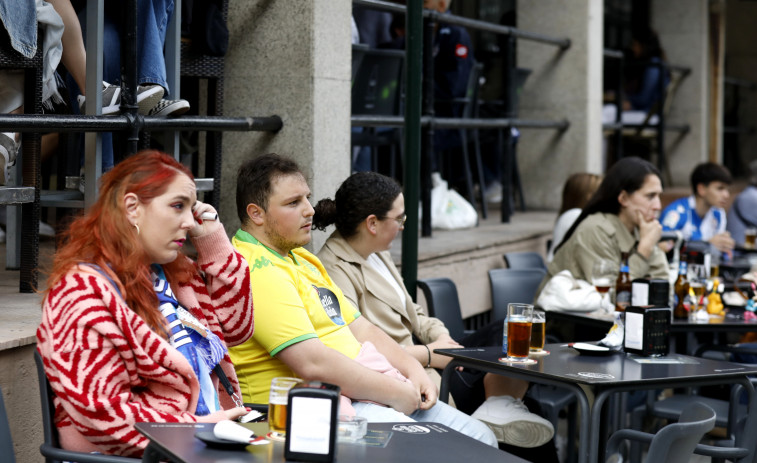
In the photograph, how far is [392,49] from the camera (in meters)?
5.60

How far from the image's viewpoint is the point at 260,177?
306cm


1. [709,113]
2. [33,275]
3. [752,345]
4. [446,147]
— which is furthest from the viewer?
[709,113]

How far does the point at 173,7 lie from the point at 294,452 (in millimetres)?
2068

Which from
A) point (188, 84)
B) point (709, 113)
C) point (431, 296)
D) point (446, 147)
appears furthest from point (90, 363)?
point (709, 113)

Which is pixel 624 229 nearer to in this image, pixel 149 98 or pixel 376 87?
pixel 376 87

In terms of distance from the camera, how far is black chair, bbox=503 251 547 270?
17.6ft

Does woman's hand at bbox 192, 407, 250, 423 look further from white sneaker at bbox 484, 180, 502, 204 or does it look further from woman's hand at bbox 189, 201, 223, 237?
white sneaker at bbox 484, 180, 502, 204

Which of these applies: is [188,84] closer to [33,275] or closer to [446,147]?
[33,275]

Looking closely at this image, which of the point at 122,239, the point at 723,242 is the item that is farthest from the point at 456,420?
the point at 723,242

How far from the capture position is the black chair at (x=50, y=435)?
2195mm

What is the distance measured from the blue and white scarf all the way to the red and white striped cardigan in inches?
4.0

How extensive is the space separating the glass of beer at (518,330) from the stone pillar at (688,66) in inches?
311

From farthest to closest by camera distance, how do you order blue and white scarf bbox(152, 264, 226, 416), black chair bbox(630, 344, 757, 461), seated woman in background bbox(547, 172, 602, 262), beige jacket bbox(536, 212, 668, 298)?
seated woman in background bbox(547, 172, 602, 262), beige jacket bbox(536, 212, 668, 298), black chair bbox(630, 344, 757, 461), blue and white scarf bbox(152, 264, 226, 416)

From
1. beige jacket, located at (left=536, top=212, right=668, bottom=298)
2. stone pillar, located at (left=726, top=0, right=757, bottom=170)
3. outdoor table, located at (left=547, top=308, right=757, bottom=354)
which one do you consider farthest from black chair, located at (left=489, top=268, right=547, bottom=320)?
stone pillar, located at (left=726, top=0, right=757, bottom=170)
